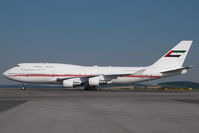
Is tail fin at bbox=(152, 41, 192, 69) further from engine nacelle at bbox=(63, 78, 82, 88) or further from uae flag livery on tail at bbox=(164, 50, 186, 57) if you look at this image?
engine nacelle at bbox=(63, 78, 82, 88)

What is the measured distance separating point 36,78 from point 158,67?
2191cm

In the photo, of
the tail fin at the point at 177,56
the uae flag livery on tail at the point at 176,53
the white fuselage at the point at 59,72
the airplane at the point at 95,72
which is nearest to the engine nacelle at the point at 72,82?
the airplane at the point at 95,72

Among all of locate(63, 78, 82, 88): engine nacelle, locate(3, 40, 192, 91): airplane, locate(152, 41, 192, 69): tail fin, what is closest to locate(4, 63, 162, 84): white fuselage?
locate(3, 40, 192, 91): airplane

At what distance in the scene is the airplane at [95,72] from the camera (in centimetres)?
4347

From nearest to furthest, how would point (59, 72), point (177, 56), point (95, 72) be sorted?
1. point (59, 72)
2. point (95, 72)
3. point (177, 56)

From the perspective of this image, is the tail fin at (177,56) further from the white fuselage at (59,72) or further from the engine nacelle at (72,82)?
the engine nacelle at (72,82)

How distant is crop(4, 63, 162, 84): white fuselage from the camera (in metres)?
44.0

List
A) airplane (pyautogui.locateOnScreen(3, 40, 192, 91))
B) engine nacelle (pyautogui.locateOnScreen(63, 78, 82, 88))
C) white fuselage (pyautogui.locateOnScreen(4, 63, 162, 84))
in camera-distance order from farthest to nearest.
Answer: white fuselage (pyautogui.locateOnScreen(4, 63, 162, 84)), airplane (pyautogui.locateOnScreen(3, 40, 192, 91)), engine nacelle (pyautogui.locateOnScreen(63, 78, 82, 88))

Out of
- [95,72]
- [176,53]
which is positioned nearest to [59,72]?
[95,72]

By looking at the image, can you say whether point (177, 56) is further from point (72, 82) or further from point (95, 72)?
point (72, 82)

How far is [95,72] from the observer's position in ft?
149

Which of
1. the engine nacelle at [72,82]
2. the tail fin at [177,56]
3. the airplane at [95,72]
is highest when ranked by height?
the tail fin at [177,56]

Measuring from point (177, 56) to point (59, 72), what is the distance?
852 inches

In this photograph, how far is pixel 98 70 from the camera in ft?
150
